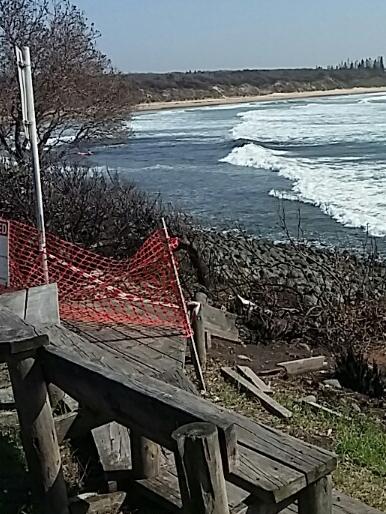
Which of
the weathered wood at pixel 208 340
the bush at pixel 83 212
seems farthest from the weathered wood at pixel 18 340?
the bush at pixel 83 212

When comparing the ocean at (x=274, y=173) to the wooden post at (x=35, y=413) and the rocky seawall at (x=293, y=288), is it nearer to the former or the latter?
the rocky seawall at (x=293, y=288)

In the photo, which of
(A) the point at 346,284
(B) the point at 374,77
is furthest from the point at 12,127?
(B) the point at 374,77

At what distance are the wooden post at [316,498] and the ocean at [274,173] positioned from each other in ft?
51.4

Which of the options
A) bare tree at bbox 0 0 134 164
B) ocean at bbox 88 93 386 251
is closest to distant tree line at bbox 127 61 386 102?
ocean at bbox 88 93 386 251

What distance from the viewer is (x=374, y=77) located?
153125 millimetres

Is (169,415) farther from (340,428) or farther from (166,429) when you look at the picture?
(340,428)

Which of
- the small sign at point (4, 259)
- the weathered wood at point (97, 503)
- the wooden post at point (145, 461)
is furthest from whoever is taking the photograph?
the small sign at point (4, 259)

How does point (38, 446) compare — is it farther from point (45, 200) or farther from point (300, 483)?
point (45, 200)

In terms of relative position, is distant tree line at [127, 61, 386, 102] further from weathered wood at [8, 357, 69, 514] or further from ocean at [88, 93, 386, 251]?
weathered wood at [8, 357, 69, 514]

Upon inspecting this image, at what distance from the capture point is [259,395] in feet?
24.9

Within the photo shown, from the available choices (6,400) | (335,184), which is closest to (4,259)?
(6,400)

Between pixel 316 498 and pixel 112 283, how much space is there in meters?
5.74

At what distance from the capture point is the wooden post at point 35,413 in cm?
404

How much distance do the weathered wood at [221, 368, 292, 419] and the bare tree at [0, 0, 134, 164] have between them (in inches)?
367
